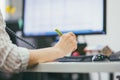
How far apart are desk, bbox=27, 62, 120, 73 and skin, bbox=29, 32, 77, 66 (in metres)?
0.03

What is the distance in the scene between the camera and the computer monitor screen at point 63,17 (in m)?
1.49

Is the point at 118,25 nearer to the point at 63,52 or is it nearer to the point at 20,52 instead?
the point at 63,52

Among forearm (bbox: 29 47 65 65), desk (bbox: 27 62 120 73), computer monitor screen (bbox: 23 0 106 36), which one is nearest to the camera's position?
desk (bbox: 27 62 120 73)

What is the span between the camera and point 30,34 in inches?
65.1

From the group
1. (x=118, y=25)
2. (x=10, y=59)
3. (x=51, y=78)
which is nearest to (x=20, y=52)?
(x=10, y=59)

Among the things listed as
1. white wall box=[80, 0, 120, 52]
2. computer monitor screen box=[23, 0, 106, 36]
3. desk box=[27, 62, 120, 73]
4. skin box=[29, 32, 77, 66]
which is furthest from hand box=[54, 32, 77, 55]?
white wall box=[80, 0, 120, 52]

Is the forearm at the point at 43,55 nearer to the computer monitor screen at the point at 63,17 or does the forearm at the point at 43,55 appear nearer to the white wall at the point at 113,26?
the computer monitor screen at the point at 63,17

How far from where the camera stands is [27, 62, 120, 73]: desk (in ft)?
2.70

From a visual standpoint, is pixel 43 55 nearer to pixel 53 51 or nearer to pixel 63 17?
pixel 53 51

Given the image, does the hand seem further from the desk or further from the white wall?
the white wall

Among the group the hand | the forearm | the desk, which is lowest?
the desk

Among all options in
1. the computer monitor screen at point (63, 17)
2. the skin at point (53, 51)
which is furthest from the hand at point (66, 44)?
the computer monitor screen at point (63, 17)

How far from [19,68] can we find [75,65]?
0.60 ft

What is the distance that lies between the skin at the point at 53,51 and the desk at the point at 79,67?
0.03m
